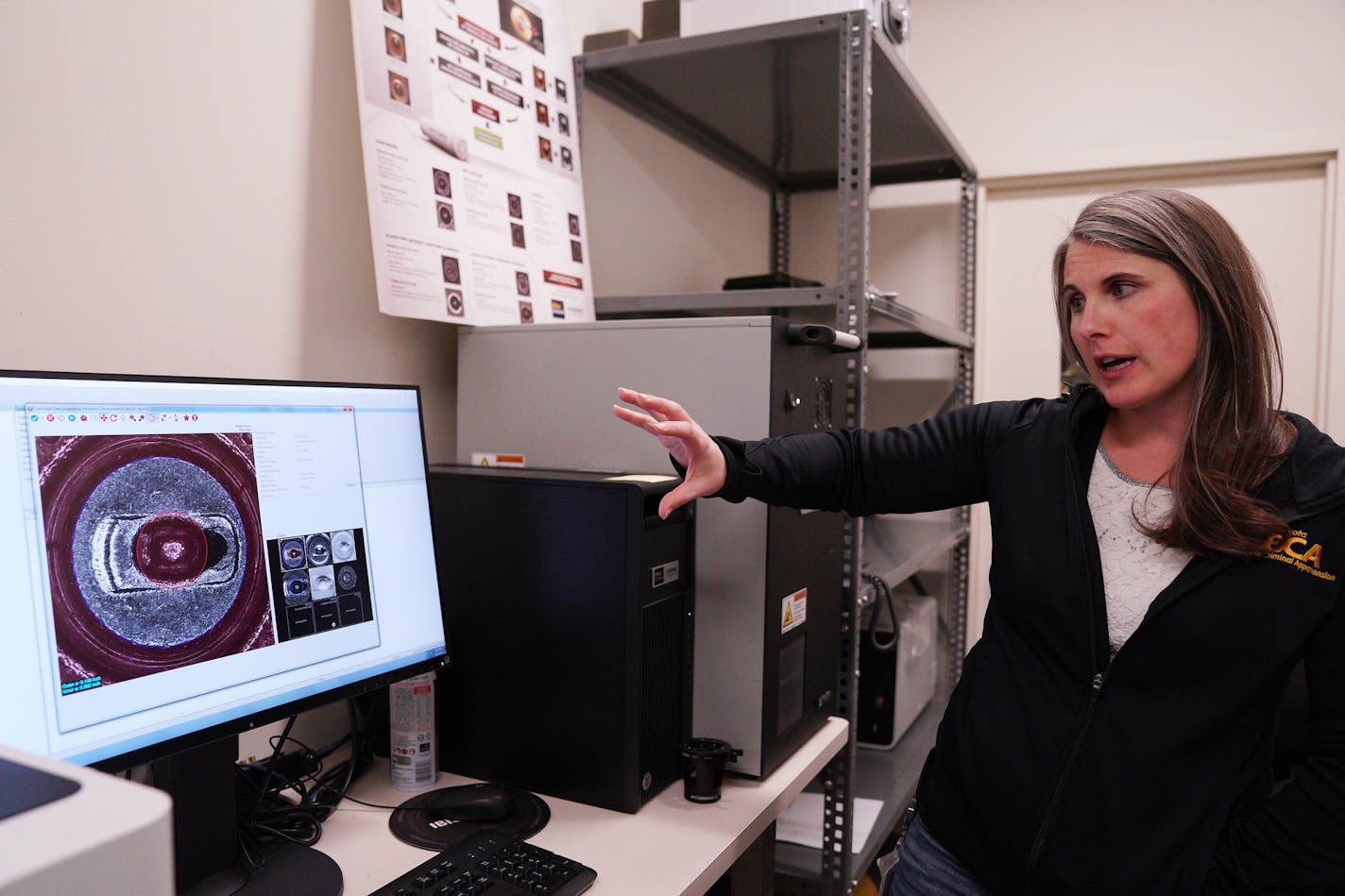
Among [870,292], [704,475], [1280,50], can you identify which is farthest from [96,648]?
[1280,50]

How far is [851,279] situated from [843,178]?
18 centimetres

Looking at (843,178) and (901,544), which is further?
(901,544)

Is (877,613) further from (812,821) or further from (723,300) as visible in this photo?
(723,300)

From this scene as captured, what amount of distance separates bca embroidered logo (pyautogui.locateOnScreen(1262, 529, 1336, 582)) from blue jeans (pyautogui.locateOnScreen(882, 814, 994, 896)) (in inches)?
20.1

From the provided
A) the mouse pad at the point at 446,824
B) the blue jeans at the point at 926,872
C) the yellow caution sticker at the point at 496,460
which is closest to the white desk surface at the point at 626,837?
the mouse pad at the point at 446,824

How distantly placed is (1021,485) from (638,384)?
517 millimetres

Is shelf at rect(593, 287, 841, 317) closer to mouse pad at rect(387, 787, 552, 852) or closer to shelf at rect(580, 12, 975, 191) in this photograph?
shelf at rect(580, 12, 975, 191)

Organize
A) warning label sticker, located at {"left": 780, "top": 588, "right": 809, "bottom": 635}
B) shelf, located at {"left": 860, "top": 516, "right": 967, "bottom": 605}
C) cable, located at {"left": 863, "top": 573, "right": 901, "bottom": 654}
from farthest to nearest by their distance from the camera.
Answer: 1. shelf, located at {"left": 860, "top": 516, "right": 967, "bottom": 605}
2. cable, located at {"left": 863, "top": 573, "right": 901, "bottom": 654}
3. warning label sticker, located at {"left": 780, "top": 588, "right": 809, "bottom": 635}

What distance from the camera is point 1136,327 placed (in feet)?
3.28

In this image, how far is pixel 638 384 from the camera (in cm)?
128

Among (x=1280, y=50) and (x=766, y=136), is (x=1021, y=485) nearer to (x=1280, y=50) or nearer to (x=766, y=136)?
(x=766, y=136)

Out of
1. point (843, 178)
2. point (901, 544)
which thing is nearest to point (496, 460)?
point (843, 178)

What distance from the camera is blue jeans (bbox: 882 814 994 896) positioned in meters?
1.11

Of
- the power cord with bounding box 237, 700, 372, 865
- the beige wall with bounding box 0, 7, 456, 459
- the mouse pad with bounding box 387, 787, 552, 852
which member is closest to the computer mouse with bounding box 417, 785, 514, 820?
the mouse pad with bounding box 387, 787, 552, 852
